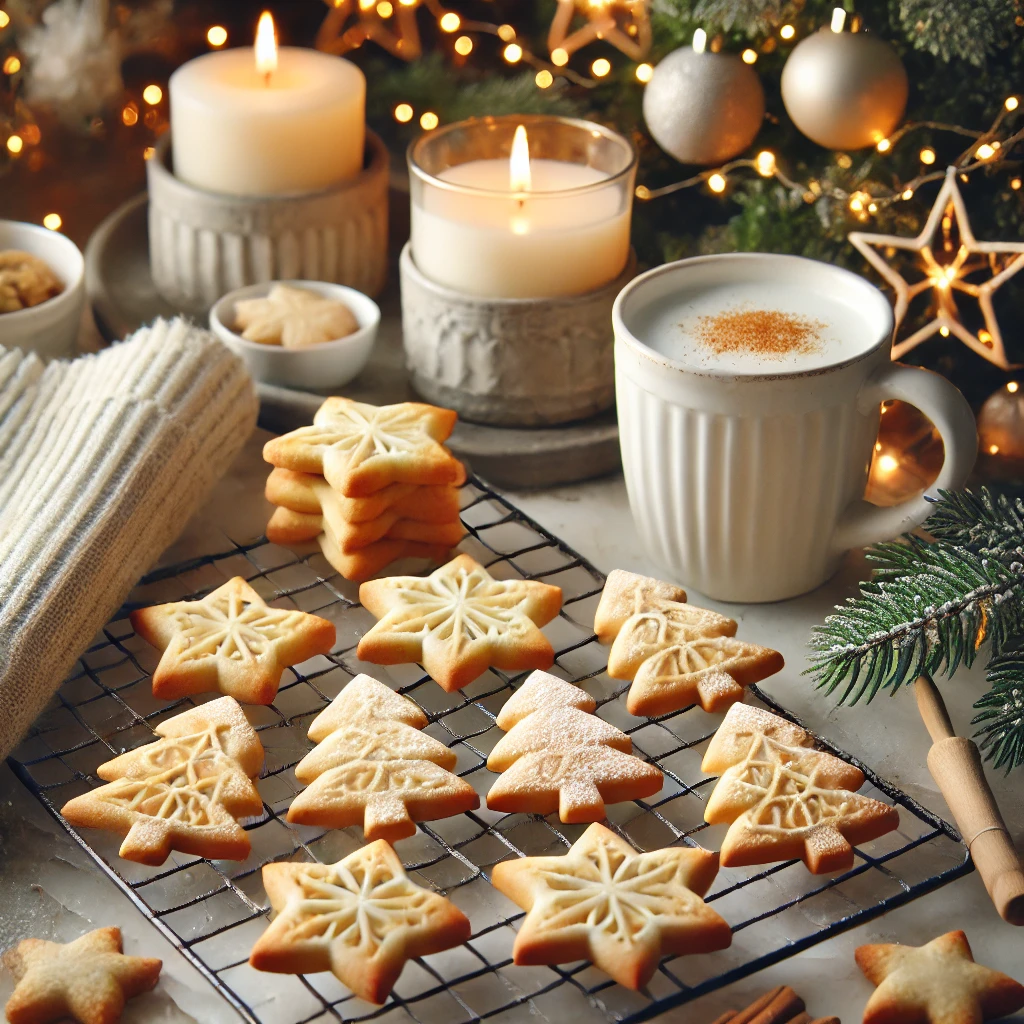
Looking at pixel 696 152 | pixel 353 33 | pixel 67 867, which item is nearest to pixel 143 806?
pixel 67 867

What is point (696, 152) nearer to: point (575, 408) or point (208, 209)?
point (575, 408)

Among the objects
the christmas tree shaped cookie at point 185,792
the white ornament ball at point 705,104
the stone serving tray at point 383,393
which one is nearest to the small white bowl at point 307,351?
the stone serving tray at point 383,393

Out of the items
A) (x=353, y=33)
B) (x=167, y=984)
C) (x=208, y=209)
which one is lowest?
(x=167, y=984)

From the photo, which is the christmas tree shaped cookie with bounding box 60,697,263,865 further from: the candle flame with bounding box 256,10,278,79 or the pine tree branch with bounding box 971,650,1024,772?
the candle flame with bounding box 256,10,278,79

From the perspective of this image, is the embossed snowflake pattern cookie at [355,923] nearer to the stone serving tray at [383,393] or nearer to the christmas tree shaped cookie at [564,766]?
the christmas tree shaped cookie at [564,766]

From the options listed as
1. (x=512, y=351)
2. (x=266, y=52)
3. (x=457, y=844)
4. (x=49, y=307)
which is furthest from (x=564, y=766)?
(x=266, y=52)

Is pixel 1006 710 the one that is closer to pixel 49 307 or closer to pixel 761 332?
pixel 761 332
